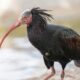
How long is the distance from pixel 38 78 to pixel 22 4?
252 centimetres

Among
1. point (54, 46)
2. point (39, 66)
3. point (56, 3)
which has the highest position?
point (54, 46)

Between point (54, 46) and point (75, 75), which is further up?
point (54, 46)

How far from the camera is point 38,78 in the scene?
3258 mm

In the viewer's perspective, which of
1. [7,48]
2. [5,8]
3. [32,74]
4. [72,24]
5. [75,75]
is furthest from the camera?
[5,8]

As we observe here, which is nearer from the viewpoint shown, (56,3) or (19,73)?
(19,73)

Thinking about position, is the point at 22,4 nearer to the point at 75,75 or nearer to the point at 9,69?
the point at 9,69

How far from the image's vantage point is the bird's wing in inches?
101

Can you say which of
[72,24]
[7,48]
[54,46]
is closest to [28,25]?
[54,46]

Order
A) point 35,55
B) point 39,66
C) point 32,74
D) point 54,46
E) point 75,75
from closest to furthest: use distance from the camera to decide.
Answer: point 54,46 → point 75,75 → point 32,74 → point 39,66 → point 35,55

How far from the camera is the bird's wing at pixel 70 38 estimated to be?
8.43ft

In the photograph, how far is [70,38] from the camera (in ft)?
8.50

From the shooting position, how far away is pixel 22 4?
566 centimetres

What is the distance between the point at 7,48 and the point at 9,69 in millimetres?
745

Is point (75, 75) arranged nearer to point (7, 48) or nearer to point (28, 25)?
point (28, 25)
